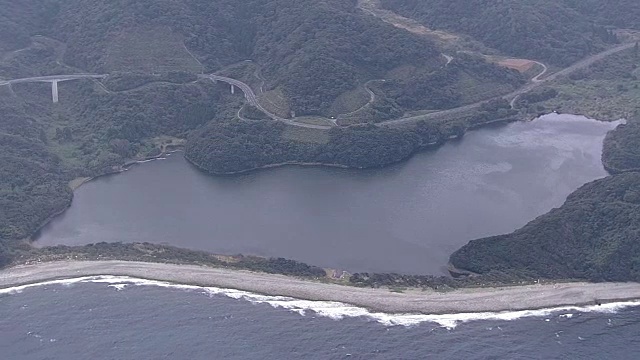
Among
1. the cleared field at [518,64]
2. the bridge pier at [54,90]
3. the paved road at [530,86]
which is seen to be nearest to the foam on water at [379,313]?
the paved road at [530,86]

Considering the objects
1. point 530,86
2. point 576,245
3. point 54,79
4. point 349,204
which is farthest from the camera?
point 530,86

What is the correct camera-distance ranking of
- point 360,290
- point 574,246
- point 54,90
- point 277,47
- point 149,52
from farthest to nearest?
point 277,47
point 149,52
point 54,90
point 574,246
point 360,290

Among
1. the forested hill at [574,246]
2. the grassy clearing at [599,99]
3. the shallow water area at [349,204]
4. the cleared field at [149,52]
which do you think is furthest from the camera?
the cleared field at [149,52]

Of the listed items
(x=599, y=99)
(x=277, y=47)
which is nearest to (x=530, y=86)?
(x=599, y=99)

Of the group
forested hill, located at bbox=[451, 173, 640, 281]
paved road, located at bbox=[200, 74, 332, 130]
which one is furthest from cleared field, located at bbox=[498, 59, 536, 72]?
forested hill, located at bbox=[451, 173, 640, 281]

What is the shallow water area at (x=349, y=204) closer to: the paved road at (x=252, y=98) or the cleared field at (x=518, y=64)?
the paved road at (x=252, y=98)

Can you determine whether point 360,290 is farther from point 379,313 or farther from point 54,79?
point 54,79
